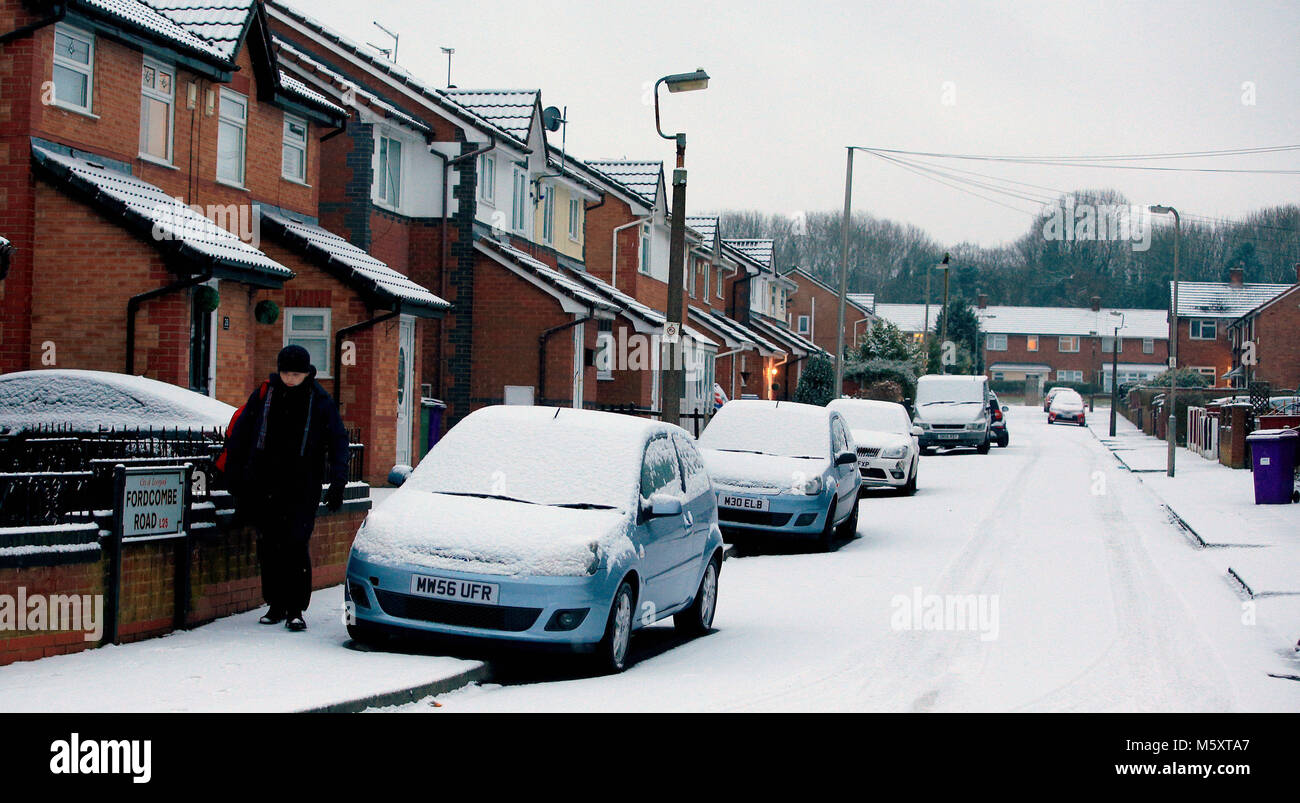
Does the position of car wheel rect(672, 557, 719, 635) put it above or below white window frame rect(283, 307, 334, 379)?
below

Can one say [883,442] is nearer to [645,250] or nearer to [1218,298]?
[645,250]

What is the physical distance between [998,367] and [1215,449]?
277 ft

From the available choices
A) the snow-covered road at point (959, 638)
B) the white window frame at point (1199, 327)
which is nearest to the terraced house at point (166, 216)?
the snow-covered road at point (959, 638)

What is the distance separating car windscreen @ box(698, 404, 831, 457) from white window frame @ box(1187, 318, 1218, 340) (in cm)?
8893

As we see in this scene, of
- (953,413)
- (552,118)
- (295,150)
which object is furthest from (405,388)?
(953,413)

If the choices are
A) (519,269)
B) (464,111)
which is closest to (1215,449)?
(519,269)

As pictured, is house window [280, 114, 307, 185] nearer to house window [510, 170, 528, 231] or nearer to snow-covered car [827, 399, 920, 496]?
house window [510, 170, 528, 231]

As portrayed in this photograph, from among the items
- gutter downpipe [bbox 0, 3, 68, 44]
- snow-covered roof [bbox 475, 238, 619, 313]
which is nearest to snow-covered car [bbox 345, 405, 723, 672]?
gutter downpipe [bbox 0, 3, 68, 44]

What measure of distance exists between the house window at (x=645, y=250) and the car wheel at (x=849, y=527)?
24.3 m

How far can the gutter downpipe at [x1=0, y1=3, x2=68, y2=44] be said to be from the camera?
15.3 meters

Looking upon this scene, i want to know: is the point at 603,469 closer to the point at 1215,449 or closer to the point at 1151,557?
the point at 1151,557

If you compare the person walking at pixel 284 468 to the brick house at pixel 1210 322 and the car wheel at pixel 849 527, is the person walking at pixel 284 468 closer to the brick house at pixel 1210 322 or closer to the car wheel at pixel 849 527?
the car wheel at pixel 849 527

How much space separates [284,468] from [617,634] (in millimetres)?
2461

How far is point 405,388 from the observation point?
2342 centimetres
